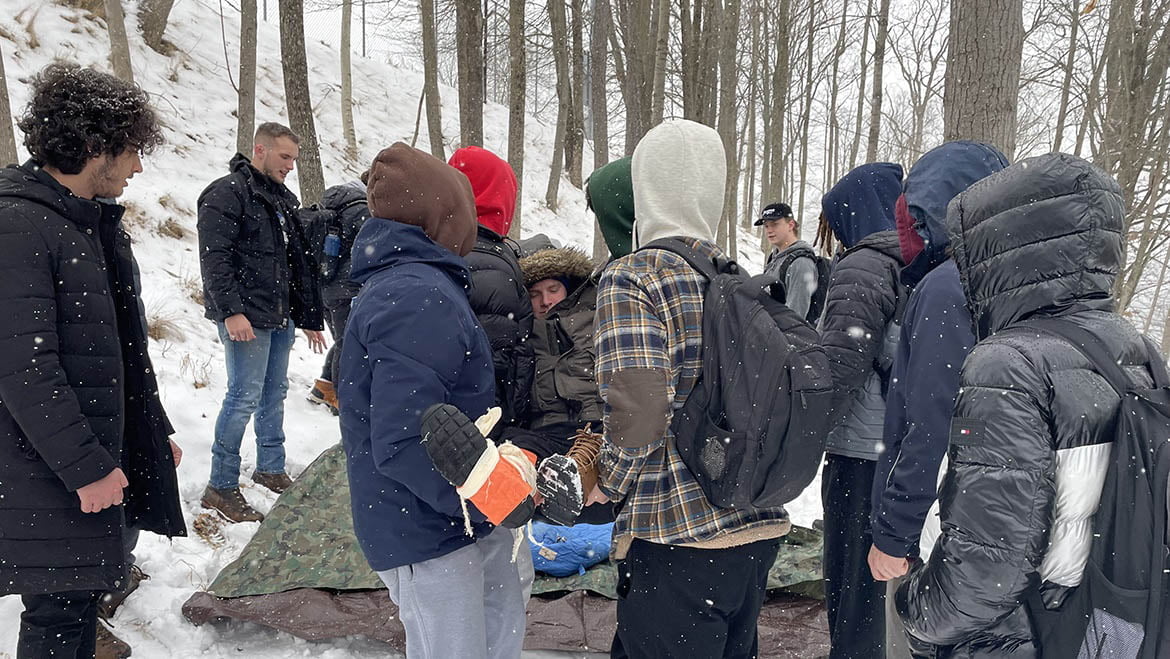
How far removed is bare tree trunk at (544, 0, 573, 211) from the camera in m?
13.2

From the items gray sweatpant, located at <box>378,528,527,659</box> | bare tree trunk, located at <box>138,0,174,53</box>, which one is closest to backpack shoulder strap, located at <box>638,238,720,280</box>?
gray sweatpant, located at <box>378,528,527,659</box>

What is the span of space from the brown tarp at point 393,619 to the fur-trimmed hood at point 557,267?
1.63m

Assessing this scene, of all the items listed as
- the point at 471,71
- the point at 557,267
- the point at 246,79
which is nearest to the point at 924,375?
the point at 557,267

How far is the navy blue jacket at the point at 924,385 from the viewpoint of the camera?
81.1 inches

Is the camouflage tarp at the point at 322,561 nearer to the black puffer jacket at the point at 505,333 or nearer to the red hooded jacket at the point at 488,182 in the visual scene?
the black puffer jacket at the point at 505,333

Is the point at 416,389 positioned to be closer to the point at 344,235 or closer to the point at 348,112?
the point at 344,235

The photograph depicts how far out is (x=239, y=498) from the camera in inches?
168

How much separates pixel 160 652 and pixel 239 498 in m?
1.33

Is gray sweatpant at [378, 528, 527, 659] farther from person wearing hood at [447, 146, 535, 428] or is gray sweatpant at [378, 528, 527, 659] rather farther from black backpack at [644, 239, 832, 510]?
black backpack at [644, 239, 832, 510]

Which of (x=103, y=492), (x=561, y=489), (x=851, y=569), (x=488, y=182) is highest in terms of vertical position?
(x=488, y=182)

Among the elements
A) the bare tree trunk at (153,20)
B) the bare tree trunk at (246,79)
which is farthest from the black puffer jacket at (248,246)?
the bare tree trunk at (153,20)

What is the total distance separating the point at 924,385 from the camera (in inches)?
82.1

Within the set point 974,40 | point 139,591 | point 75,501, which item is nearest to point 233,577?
point 139,591

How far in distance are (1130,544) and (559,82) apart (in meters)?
15.3
